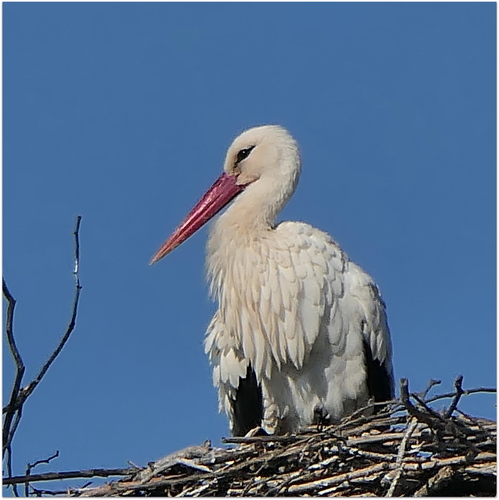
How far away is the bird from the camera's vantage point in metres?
5.04

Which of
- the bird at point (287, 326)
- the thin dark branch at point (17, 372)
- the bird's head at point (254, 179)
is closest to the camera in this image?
the thin dark branch at point (17, 372)

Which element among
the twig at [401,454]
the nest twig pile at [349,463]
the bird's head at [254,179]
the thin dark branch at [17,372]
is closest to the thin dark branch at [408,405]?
the nest twig pile at [349,463]

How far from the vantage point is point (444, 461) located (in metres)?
3.97

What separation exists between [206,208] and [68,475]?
82.2 inches

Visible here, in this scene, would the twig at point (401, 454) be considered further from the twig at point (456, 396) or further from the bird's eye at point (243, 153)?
the bird's eye at point (243, 153)

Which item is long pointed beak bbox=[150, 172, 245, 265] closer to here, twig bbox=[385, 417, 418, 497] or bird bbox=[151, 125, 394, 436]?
bird bbox=[151, 125, 394, 436]

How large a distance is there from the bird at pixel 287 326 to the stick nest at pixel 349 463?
700 millimetres

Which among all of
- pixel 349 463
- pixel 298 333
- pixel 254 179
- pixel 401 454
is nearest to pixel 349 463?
pixel 349 463

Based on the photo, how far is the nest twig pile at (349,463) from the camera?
3934 millimetres

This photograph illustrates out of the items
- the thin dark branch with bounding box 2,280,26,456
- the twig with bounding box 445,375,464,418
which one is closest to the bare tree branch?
the thin dark branch with bounding box 2,280,26,456

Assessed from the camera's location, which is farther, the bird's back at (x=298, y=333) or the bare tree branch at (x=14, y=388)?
the bird's back at (x=298, y=333)

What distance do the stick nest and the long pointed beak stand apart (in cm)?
155

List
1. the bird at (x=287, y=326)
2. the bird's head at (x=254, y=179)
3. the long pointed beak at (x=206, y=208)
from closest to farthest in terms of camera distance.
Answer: the bird at (x=287, y=326) < the bird's head at (x=254, y=179) < the long pointed beak at (x=206, y=208)

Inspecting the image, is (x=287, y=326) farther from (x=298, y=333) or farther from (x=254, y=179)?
(x=254, y=179)
